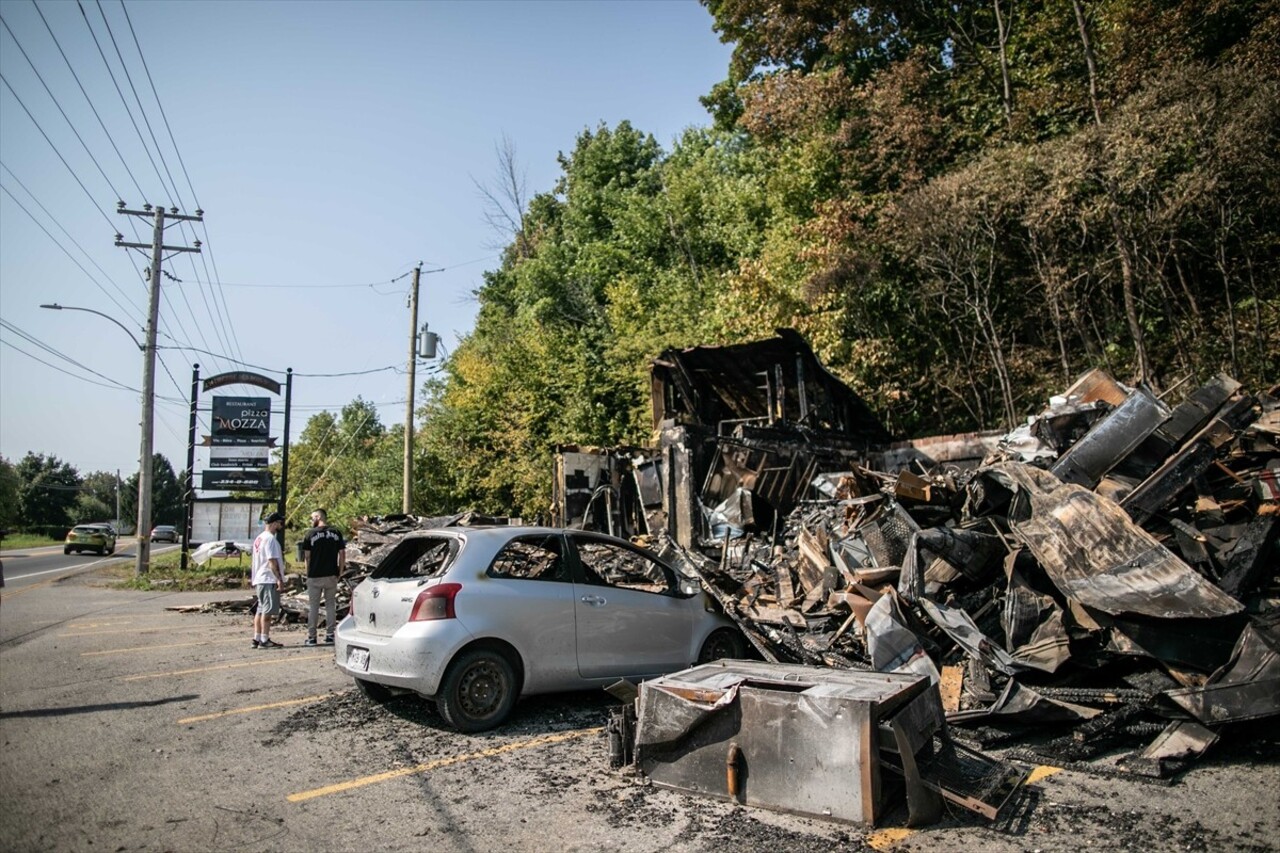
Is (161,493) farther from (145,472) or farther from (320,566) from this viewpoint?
(320,566)

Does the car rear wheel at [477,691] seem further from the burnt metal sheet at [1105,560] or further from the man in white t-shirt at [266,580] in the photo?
the man in white t-shirt at [266,580]

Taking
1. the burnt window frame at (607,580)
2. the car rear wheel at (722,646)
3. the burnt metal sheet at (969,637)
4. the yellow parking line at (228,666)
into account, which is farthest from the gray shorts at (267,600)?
the burnt metal sheet at (969,637)

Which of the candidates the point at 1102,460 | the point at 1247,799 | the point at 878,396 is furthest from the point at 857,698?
the point at 878,396

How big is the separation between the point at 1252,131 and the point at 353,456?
2004 inches

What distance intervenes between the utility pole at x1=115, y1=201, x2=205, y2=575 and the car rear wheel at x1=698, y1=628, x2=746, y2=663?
18557 mm

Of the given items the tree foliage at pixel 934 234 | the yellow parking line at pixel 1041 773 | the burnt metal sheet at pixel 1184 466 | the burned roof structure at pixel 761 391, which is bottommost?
the yellow parking line at pixel 1041 773

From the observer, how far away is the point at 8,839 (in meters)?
3.89

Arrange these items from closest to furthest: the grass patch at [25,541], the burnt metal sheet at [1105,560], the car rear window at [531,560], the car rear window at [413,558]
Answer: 1. the burnt metal sheet at [1105,560]
2. the car rear window at [531,560]
3. the car rear window at [413,558]
4. the grass patch at [25,541]

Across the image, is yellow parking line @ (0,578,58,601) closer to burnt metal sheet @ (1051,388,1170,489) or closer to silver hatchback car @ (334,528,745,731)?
silver hatchback car @ (334,528,745,731)

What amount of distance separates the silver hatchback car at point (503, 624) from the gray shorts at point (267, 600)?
14.0ft

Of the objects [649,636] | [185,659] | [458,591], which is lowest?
[185,659]

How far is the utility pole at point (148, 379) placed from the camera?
824 inches

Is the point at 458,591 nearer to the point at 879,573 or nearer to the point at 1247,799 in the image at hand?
the point at 879,573

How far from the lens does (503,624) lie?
595cm
